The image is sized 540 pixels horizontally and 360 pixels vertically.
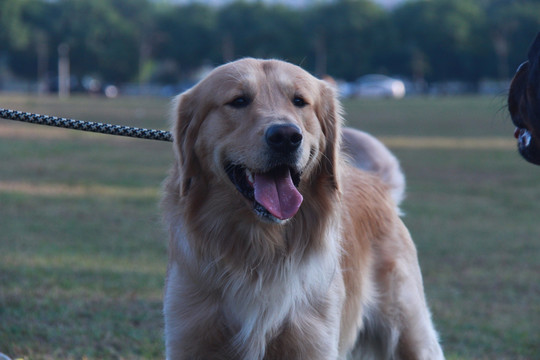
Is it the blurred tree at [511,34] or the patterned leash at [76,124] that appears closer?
the patterned leash at [76,124]

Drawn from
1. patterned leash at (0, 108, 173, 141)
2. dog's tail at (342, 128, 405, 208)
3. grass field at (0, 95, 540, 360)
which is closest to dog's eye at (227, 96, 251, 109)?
patterned leash at (0, 108, 173, 141)

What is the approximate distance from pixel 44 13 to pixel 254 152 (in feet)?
352

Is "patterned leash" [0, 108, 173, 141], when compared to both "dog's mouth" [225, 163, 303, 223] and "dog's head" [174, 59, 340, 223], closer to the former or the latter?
"dog's head" [174, 59, 340, 223]

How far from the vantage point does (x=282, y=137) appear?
11.0 feet

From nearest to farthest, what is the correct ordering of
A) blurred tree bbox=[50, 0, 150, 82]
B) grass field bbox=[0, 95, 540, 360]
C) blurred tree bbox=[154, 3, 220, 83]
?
grass field bbox=[0, 95, 540, 360] → blurred tree bbox=[50, 0, 150, 82] → blurred tree bbox=[154, 3, 220, 83]

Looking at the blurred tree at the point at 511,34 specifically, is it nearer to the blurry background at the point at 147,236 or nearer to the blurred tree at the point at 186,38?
the blurred tree at the point at 186,38

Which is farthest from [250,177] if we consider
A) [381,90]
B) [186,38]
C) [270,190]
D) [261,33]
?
[186,38]

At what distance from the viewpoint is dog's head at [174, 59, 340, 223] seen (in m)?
3.42

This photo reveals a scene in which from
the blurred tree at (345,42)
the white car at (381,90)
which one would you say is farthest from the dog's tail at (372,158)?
the blurred tree at (345,42)

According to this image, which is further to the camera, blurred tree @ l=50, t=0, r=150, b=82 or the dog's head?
blurred tree @ l=50, t=0, r=150, b=82

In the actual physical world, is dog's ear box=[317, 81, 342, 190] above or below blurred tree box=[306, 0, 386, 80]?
above

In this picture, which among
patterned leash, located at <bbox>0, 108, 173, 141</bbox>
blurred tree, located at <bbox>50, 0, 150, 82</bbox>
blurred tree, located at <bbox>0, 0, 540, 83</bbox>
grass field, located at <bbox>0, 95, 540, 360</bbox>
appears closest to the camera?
patterned leash, located at <bbox>0, 108, 173, 141</bbox>

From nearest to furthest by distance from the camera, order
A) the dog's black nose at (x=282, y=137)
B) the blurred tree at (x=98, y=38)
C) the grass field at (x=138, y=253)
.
Answer: the dog's black nose at (x=282, y=137), the grass field at (x=138, y=253), the blurred tree at (x=98, y=38)

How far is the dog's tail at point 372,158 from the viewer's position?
16.3 feet
